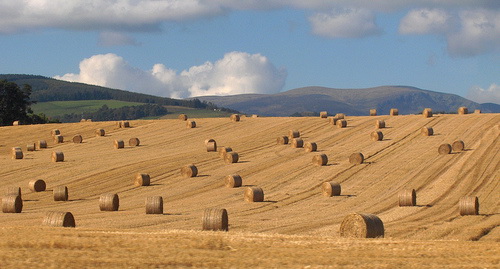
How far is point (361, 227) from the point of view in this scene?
2294cm

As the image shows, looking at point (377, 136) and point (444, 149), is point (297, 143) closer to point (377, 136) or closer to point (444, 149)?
point (377, 136)

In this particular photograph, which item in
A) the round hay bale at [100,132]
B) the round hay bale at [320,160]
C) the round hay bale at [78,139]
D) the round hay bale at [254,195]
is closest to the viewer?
the round hay bale at [254,195]

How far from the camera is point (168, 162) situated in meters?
51.2

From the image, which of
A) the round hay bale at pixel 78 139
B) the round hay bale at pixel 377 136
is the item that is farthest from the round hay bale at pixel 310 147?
the round hay bale at pixel 78 139

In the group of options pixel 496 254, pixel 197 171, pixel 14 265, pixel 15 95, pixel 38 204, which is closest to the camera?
pixel 14 265

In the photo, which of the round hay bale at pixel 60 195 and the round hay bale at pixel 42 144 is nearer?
the round hay bale at pixel 60 195

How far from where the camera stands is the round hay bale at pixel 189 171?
46.2m

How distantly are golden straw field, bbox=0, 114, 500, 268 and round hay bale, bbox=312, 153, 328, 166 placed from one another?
0.35 m

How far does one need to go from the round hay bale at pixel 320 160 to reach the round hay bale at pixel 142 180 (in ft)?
34.1

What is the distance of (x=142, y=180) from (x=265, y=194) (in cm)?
711

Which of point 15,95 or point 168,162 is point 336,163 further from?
point 15,95

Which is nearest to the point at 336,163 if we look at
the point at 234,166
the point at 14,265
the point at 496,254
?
the point at 234,166

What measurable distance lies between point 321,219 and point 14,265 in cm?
1905

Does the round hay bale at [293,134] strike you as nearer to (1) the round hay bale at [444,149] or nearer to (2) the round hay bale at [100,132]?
(1) the round hay bale at [444,149]
